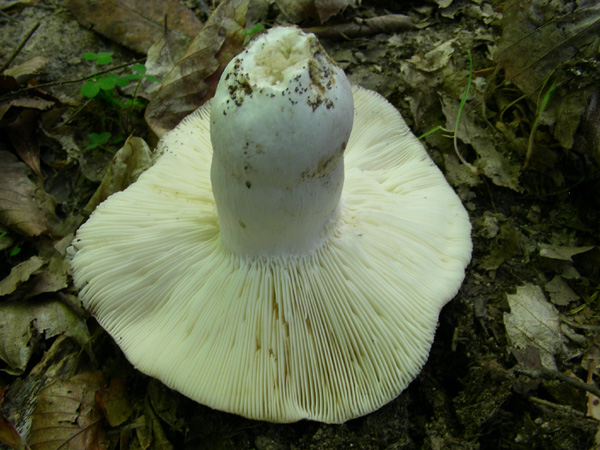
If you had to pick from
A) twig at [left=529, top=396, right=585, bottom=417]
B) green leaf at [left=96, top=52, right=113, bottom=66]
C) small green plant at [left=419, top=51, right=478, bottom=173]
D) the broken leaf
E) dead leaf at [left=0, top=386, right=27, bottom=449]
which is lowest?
dead leaf at [left=0, top=386, right=27, bottom=449]

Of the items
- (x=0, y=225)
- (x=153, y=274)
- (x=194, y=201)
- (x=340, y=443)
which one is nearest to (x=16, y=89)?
(x=0, y=225)

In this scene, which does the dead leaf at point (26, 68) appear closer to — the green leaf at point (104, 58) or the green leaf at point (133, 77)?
the green leaf at point (104, 58)

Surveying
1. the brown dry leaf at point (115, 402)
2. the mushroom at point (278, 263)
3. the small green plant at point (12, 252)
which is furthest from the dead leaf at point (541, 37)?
the small green plant at point (12, 252)

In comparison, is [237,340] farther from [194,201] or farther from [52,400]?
[52,400]

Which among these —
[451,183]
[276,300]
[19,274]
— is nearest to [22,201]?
[19,274]

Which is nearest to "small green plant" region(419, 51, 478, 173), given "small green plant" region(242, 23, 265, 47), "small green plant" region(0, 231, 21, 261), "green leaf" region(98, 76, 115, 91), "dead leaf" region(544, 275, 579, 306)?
"dead leaf" region(544, 275, 579, 306)

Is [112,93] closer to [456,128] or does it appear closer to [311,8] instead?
[311,8]

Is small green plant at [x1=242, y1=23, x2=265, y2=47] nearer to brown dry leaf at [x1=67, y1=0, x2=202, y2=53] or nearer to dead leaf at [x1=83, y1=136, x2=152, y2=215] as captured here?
brown dry leaf at [x1=67, y1=0, x2=202, y2=53]
